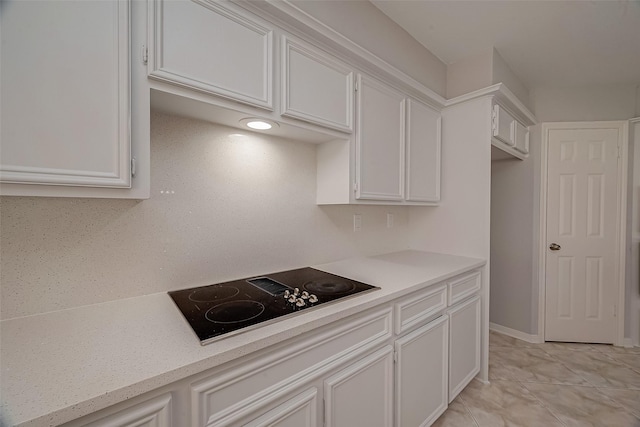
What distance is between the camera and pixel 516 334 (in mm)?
2781

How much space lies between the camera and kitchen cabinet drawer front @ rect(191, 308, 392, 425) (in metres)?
0.73

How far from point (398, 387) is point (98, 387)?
1221mm

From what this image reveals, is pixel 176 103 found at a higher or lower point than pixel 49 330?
higher

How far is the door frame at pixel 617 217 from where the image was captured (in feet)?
8.25

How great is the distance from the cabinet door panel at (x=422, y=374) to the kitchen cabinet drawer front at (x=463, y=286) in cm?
18

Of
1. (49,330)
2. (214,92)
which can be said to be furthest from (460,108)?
(49,330)

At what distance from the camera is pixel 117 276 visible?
1077 millimetres

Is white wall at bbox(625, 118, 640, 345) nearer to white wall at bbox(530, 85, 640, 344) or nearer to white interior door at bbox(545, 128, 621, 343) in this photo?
white wall at bbox(530, 85, 640, 344)

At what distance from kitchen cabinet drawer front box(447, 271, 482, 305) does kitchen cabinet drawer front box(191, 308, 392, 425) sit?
0.71 meters

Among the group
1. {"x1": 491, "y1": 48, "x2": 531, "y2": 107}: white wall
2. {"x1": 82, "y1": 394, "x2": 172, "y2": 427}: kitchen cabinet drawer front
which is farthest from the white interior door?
{"x1": 82, "y1": 394, "x2": 172, "y2": 427}: kitchen cabinet drawer front

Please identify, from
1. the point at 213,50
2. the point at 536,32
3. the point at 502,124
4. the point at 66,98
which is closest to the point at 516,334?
the point at 502,124

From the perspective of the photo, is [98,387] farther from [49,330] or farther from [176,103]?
[176,103]

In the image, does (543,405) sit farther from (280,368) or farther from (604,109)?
(604,109)

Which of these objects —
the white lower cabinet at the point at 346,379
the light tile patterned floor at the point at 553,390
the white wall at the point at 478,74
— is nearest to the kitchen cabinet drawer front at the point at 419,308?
the white lower cabinet at the point at 346,379
